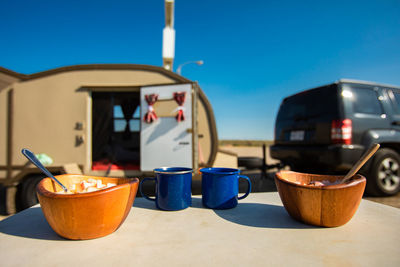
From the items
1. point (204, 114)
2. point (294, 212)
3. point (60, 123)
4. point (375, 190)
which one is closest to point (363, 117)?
point (375, 190)

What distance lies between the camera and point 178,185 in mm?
1132

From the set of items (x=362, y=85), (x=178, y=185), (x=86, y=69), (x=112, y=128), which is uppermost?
(x=86, y=69)

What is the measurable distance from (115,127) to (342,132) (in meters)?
5.39

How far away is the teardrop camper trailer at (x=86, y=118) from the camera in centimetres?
382

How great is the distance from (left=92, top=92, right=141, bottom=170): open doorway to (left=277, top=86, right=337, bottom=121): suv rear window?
3.75m

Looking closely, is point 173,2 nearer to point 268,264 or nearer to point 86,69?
point 86,69

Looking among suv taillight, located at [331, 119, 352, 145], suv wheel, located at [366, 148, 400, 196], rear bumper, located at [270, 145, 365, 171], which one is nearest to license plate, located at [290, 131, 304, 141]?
rear bumper, located at [270, 145, 365, 171]

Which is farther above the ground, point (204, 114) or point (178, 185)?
point (204, 114)

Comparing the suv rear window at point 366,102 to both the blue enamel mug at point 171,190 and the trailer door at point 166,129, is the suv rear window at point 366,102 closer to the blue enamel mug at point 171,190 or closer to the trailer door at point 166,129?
the trailer door at point 166,129

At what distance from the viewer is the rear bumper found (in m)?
3.36

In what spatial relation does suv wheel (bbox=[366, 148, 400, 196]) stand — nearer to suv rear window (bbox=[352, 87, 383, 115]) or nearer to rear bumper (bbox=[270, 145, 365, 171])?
rear bumper (bbox=[270, 145, 365, 171])

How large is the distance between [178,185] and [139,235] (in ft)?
1.09

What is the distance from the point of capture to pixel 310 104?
13.1 ft

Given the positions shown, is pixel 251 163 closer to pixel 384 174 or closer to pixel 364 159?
pixel 384 174
